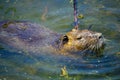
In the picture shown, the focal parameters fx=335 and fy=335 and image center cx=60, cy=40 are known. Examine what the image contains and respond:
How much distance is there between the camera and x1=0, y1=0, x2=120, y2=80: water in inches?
243

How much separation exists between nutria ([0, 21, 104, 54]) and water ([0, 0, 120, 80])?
19 centimetres

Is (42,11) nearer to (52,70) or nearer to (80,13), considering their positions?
(80,13)

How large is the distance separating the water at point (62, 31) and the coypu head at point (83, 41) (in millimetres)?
222

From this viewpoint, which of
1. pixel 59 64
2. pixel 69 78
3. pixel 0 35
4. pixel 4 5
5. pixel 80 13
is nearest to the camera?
pixel 69 78

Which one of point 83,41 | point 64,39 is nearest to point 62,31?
point 64,39

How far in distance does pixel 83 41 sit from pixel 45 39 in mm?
924

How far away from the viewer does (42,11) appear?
10.2 m

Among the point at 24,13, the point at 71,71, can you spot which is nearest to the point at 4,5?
the point at 24,13

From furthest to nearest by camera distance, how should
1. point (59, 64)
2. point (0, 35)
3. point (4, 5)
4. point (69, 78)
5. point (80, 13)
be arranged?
point (4, 5)
point (80, 13)
point (0, 35)
point (59, 64)
point (69, 78)

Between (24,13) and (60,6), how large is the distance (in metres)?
1.16

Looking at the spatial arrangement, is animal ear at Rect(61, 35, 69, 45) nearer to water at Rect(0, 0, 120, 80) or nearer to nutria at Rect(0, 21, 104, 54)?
nutria at Rect(0, 21, 104, 54)

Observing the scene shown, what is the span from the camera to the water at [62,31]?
20.3ft

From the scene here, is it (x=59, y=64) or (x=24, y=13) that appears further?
(x=24, y=13)

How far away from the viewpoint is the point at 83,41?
679cm
